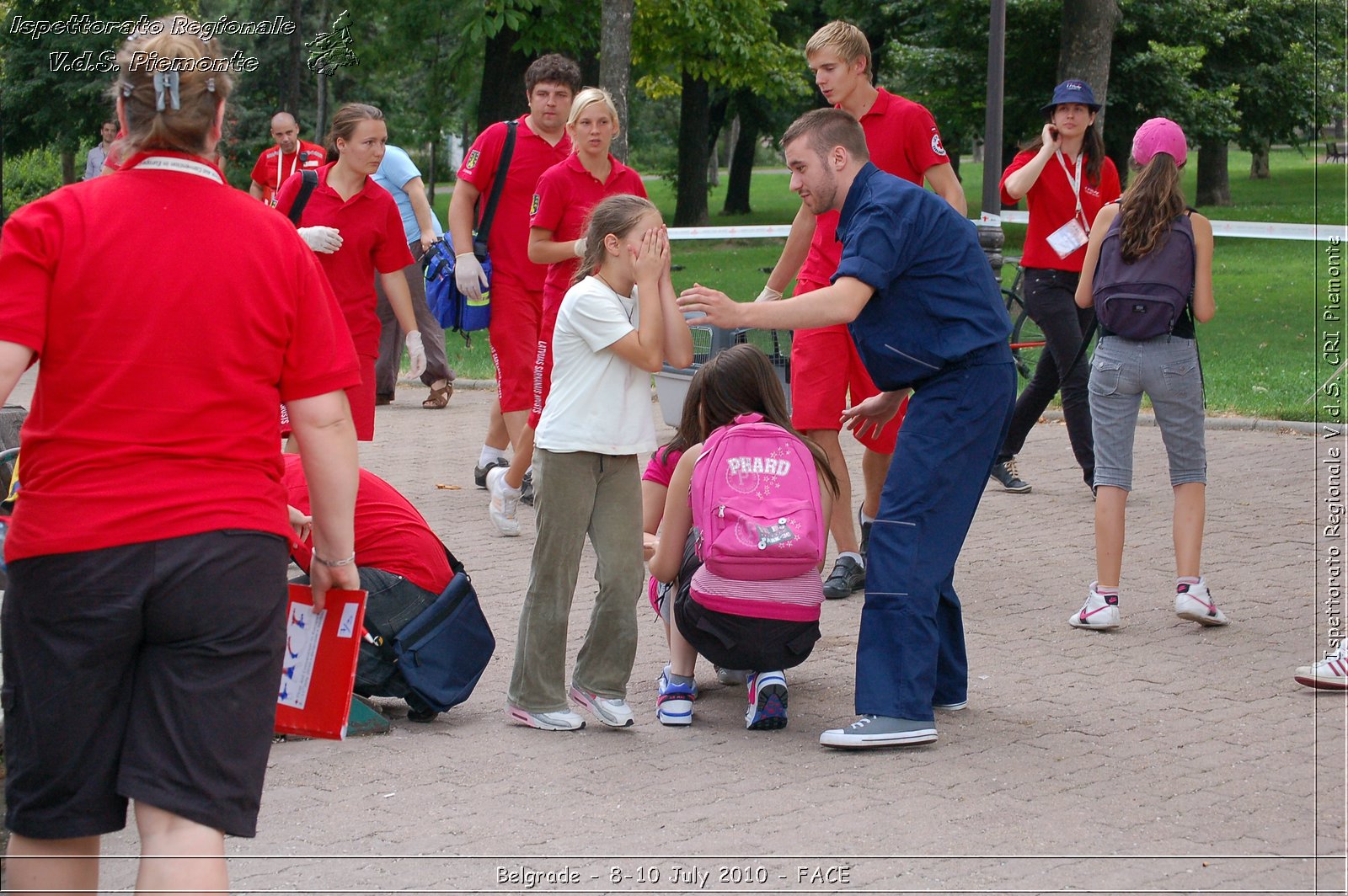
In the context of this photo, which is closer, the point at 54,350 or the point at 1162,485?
the point at 54,350

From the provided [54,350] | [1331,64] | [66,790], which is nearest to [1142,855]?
[66,790]

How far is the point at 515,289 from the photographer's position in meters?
7.86

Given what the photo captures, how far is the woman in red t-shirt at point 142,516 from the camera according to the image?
263 centimetres

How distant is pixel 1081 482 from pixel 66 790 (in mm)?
7346

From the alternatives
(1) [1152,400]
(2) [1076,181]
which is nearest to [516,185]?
(2) [1076,181]

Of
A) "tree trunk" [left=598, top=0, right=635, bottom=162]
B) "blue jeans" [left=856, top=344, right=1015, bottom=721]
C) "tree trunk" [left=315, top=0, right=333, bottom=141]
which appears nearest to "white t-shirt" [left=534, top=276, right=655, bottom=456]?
"blue jeans" [left=856, top=344, right=1015, bottom=721]

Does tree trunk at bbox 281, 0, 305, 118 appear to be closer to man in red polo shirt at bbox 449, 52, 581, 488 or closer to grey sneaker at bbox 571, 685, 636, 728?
man in red polo shirt at bbox 449, 52, 581, 488

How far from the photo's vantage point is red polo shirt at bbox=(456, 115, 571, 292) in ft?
25.6

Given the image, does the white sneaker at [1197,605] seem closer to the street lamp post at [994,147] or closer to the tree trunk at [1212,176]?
the street lamp post at [994,147]

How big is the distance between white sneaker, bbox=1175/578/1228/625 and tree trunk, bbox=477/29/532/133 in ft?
55.9

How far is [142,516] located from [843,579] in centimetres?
431

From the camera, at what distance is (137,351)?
2654mm

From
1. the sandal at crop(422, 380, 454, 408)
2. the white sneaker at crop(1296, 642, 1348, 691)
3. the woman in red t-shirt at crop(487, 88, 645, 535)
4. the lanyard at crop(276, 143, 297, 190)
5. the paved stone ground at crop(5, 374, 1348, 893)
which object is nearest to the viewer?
the paved stone ground at crop(5, 374, 1348, 893)

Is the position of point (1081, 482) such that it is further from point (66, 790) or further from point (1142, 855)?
point (66, 790)
